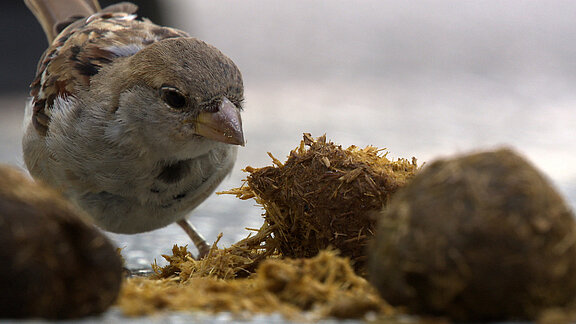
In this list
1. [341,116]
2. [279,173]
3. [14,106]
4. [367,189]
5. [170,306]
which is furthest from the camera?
[14,106]

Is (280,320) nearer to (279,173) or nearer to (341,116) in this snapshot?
(279,173)

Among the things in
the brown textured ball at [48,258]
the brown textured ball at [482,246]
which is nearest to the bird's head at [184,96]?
the brown textured ball at [48,258]

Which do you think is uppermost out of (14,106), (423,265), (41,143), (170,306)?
(14,106)

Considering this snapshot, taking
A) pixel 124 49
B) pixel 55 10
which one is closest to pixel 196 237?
pixel 124 49

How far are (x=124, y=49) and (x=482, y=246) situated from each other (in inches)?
128

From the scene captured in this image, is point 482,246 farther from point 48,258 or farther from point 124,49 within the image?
point 124,49

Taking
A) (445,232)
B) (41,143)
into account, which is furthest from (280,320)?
(41,143)

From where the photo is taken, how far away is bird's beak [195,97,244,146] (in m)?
4.07

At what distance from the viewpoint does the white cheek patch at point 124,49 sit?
486 cm

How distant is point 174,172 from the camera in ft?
14.8

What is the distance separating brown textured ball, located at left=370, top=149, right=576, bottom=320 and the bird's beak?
163cm

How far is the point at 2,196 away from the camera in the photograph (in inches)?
98.5

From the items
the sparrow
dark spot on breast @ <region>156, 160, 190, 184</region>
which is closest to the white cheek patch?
the sparrow

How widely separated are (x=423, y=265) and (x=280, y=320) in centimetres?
58
